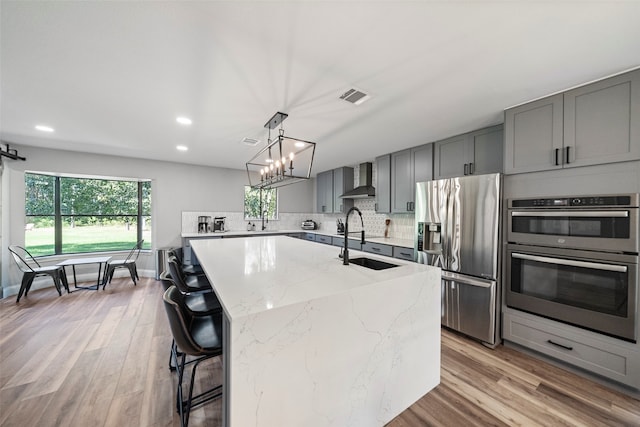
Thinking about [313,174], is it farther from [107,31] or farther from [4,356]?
[4,356]

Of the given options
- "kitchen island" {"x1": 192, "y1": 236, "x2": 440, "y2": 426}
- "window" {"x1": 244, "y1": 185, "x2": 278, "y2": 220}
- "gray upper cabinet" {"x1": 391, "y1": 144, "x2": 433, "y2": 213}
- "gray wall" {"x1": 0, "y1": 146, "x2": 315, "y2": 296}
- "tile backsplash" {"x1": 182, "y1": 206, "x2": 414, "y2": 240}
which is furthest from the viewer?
"window" {"x1": 244, "y1": 185, "x2": 278, "y2": 220}

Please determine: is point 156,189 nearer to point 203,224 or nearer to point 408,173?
point 203,224

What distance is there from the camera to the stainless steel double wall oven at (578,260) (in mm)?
1766

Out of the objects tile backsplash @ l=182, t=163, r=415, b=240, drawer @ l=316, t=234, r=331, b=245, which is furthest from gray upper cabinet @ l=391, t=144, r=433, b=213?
drawer @ l=316, t=234, r=331, b=245

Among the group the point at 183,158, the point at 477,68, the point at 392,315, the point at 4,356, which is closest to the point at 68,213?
the point at 183,158

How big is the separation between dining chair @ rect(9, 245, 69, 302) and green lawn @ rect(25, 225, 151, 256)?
302 millimetres

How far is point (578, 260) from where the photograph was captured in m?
1.97

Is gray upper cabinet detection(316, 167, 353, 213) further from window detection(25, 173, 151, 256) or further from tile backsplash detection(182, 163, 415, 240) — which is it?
window detection(25, 173, 151, 256)

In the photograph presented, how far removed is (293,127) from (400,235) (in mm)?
2761

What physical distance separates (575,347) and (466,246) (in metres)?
1.10

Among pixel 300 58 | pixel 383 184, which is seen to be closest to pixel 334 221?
pixel 383 184

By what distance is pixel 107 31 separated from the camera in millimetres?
1396

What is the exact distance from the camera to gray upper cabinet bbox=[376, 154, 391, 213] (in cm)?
408

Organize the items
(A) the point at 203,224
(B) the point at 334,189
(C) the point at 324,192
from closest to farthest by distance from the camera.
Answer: (A) the point at 203,224
(B) the point at 334,189
(C) the point at 324,192
